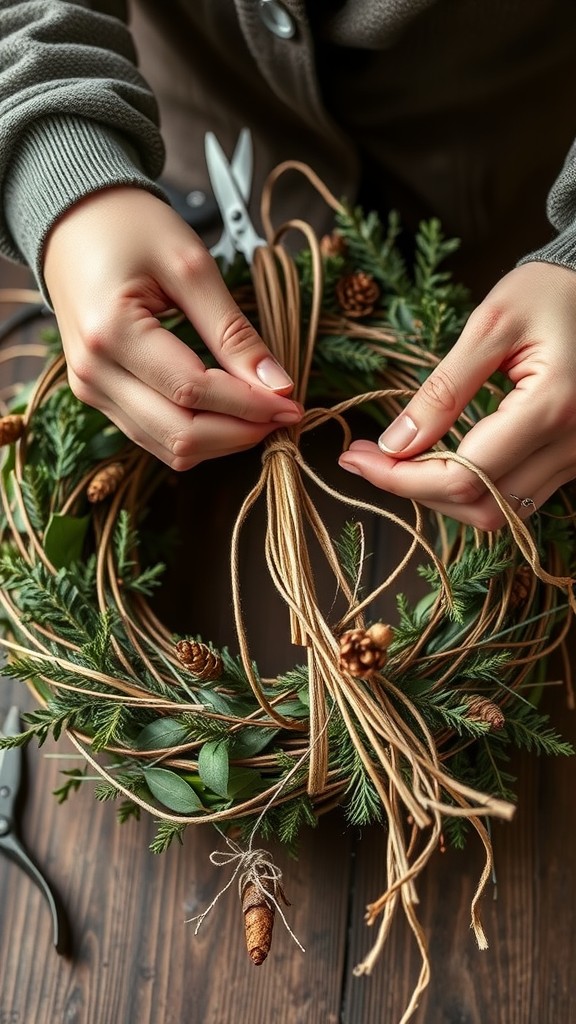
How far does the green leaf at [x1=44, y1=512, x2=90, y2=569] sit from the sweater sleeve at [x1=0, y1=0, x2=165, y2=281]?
0.72 feet

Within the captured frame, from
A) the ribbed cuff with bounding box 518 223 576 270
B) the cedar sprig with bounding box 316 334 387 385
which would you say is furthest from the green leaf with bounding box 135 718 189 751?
the ribbed cuff with bounding box 518 223 576 270

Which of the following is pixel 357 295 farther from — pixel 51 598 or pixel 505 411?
pixel 51 598

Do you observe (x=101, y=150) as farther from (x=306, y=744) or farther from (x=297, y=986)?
(x=297, y=986)

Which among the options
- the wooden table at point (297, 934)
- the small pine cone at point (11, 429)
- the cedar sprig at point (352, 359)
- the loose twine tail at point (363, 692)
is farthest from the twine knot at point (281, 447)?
the wooden table at point (297, 934)

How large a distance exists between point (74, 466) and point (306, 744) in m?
0.34

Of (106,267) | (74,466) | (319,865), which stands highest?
(106,267)

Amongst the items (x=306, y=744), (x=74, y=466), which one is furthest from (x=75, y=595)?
(x=306, y=744)

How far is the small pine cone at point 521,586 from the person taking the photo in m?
0.75

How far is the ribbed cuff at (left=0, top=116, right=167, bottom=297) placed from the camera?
73 centimetres

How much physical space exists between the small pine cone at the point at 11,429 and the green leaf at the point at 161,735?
0.96ft

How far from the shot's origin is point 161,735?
28.8 inches

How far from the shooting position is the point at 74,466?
0.84 m

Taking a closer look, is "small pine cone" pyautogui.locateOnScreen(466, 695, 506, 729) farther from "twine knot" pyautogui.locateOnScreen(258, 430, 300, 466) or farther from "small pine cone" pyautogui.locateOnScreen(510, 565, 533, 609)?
"twine knot" pyautogui.locateOnScreen(258, 430, 300, 466)

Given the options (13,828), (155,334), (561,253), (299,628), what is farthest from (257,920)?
(561,253)
